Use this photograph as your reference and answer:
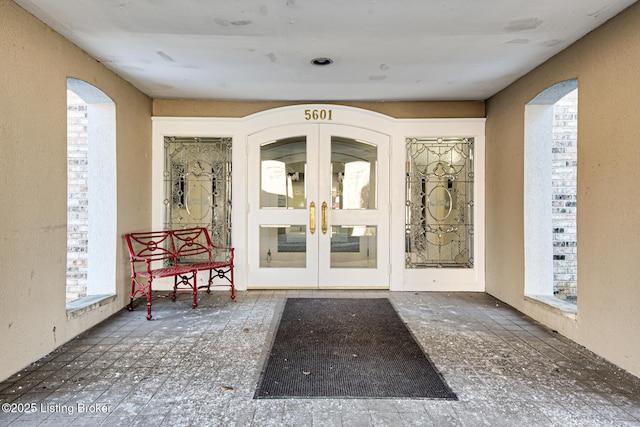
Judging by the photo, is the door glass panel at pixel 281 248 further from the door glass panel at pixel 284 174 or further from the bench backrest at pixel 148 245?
the bench backrest at pixel 148 245

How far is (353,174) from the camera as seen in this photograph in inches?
190

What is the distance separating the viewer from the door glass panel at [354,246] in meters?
4.80

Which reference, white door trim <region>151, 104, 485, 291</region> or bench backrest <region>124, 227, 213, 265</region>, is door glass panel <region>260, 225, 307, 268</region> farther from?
bench backrest <region>124, 227, 213, 265</region>

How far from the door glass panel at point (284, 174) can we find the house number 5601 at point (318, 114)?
281 millimetres

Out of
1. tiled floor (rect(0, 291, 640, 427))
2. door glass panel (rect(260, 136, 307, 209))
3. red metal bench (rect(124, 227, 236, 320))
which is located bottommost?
tiled floor (rect(0, 291, 640, 427))

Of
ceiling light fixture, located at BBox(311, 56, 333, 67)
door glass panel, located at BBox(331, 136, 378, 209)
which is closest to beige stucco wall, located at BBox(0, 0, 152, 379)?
ceiling light fixture, located at BBox(311, 56, 333, 67)

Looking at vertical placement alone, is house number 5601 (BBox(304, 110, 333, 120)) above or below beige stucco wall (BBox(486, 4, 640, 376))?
above

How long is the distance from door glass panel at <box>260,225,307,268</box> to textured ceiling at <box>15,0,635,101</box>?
1.72 metres

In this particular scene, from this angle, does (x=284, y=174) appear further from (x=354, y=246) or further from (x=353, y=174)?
(x=354, y=246)

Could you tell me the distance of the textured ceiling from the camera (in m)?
2.48

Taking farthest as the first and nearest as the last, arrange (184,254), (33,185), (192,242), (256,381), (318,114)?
(318,114), (192,242), (184,254), (33,185), (256,381)

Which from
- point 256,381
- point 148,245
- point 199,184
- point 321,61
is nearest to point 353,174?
point 321,61

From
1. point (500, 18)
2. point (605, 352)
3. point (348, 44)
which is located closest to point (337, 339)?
point (605, 352)

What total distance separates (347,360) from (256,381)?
0.68m
